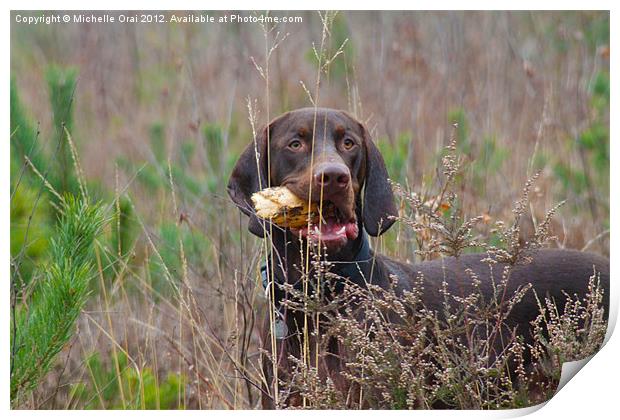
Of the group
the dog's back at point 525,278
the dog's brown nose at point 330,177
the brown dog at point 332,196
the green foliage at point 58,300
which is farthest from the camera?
the dog's back at point 525,278

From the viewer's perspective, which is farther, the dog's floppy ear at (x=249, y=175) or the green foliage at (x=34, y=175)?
the dog's floppy ear at (x=249, y=175)

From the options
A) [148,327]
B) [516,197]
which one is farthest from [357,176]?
[516,197]

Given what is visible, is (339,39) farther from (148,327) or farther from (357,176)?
(148,327)

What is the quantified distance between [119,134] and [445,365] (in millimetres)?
2377

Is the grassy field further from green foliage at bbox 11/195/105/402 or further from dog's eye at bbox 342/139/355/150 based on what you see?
dog's eye at bbox 342/139/355/150

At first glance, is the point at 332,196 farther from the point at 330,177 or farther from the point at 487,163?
the point at 487,163

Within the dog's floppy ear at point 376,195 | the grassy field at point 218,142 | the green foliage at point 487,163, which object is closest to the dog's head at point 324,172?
the dog's floppy ear at point 376,195

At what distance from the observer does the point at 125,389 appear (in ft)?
14.5

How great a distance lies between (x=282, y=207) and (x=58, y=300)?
893 mm

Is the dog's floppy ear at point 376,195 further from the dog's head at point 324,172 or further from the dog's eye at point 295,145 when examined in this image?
the dog's eye at point 295,145

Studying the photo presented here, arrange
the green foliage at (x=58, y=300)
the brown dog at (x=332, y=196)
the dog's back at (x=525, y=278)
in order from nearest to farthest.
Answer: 1. the green foliage at (x=58, y=300)
2. the brown dog at (x=332, y=196)
3. the dog's back at (x=525, y=278)

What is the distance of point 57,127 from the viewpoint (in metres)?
4.53

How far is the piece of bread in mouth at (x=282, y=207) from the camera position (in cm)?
415

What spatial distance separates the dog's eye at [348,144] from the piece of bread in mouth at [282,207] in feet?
1.02
